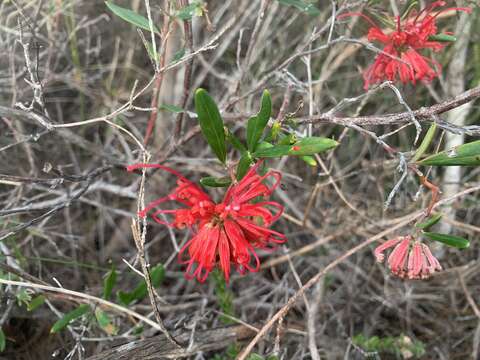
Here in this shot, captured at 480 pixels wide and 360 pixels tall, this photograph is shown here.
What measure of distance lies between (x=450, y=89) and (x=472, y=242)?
0.59 metres

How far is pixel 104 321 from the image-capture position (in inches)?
55.8

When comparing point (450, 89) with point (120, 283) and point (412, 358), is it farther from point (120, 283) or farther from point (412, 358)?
point (120, 283)

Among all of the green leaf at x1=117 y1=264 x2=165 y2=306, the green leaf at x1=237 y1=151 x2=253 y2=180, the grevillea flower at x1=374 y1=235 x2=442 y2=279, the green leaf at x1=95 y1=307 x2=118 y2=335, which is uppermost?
the green leaf at x1=237 y1=151 x2=253 y2=180

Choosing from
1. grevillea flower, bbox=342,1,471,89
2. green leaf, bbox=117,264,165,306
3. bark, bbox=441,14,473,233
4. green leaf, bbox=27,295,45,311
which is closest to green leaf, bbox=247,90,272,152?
Result: grevillea flower, bbox=342,1,471,89

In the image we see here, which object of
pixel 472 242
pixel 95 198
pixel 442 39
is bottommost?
pixel 95 198

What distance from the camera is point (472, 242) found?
6.47 feet

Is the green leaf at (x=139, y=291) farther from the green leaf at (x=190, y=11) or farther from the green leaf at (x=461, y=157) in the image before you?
the green leaf at (x=461, y=157)

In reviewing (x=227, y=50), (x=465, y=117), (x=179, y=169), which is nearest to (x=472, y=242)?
(x=465, y=117)

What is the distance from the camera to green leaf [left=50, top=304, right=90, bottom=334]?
4.44 feet

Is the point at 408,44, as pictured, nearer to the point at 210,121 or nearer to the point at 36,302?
the point at 210,121

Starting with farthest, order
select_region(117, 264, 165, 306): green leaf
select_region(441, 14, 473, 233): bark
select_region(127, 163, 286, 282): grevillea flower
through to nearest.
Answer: select_region(441, 14, 473, 233): bark
select_region(117, 264, 165, 306): green leaf
select_region(127, 163, 286, 282): grevillea flower

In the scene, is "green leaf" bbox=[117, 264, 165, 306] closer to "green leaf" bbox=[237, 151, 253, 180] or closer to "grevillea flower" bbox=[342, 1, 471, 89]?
"green leaf" bbox=[237, 151, 253, 180]

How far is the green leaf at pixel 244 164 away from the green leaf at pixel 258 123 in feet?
0.07

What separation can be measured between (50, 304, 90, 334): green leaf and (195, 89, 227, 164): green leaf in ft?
2.20
